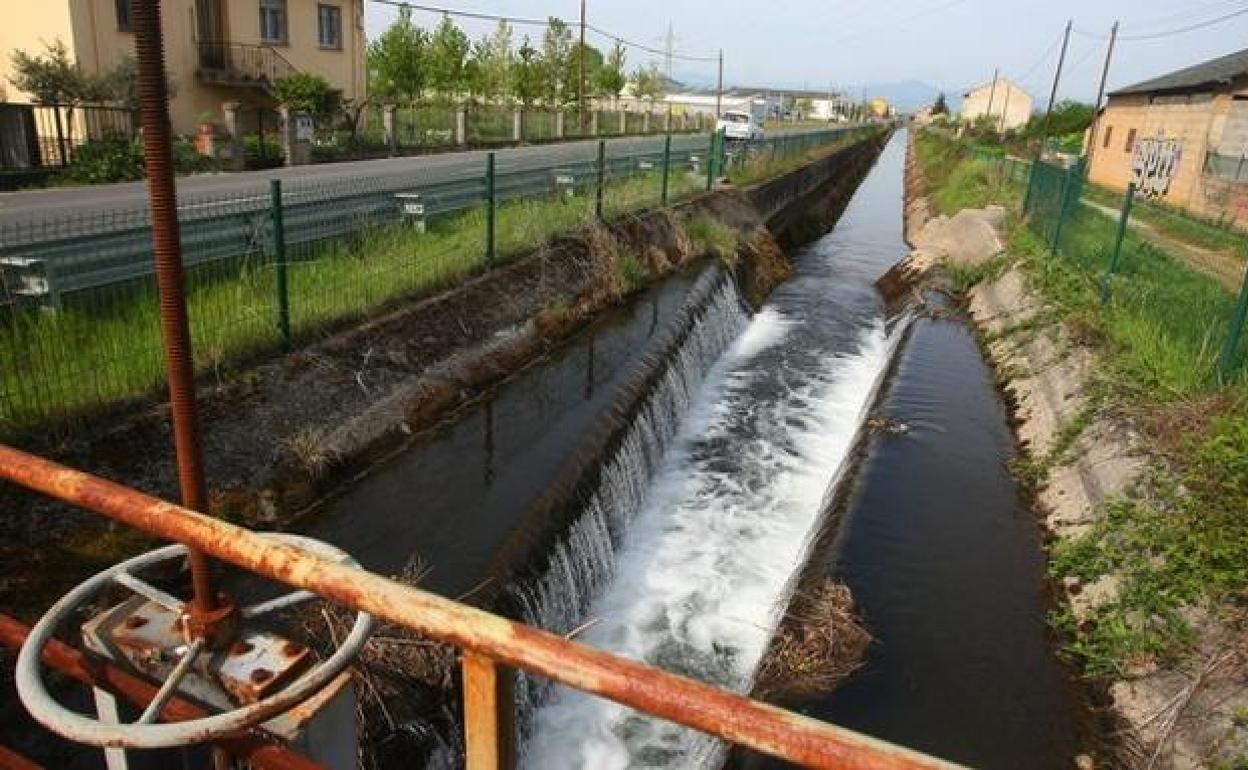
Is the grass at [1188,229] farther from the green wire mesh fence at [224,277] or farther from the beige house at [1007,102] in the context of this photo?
the beige house at [1007,102]

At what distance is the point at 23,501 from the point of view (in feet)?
15.5

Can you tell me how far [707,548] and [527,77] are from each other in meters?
43.0

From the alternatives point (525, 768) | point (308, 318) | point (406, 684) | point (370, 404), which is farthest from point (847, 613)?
point (308, 318)

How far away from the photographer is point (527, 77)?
46.2 meters

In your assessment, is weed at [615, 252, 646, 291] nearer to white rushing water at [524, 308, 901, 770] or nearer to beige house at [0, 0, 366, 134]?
white rushing water at [524, 308, 901, 770]

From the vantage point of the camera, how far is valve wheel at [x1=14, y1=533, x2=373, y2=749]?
65.5 inches

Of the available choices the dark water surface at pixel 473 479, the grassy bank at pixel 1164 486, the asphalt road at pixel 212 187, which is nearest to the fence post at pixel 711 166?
the asphalt road at pixel 212 187

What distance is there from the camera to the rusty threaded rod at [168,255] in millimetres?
1790

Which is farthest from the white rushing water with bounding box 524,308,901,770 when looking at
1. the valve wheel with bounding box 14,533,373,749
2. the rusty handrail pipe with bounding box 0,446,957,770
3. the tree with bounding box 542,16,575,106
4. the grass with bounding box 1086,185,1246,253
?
the tree with bounding box 542,16,575,106

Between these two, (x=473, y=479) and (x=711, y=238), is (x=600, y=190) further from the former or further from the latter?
(x=473, y=479)

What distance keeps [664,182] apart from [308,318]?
10347 mm

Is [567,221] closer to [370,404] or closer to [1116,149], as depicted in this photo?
[370,404]

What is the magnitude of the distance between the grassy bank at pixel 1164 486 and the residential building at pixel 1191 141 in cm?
1221

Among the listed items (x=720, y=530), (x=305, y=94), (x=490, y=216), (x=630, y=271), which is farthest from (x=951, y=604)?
(x=305, y=94)
